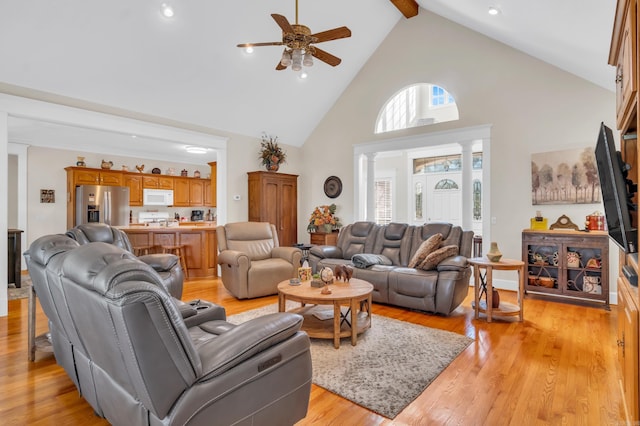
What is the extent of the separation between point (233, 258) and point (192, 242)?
78.2 inches

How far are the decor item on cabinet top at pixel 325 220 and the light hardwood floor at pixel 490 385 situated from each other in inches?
128

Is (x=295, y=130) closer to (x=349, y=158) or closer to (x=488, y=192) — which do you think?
(x=349, y=158)

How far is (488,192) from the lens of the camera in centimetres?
506

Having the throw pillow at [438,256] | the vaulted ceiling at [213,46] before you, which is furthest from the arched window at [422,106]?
the throw pillow at [438,256]

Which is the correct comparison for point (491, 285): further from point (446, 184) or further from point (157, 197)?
point (157, 197)

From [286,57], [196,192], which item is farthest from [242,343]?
[196,192]

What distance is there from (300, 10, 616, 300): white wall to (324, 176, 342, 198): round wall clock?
1.02 m

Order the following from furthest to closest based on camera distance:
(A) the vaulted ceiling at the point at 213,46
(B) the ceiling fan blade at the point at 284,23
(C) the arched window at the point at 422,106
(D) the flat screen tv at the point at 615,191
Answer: (C) the arched window at the point at 422,106
(A) the vaulted ceiling at the point at 213,46
(B) the ceiling fan blade at the point at 284,23
(D) the flat screen tv at the point at 615,191

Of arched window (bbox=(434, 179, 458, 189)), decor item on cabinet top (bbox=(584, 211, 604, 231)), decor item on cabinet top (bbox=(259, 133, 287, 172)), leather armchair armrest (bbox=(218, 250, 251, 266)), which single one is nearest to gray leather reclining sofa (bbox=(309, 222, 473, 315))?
leather armchair armrest (bbox=(218, 250, 251, 266))

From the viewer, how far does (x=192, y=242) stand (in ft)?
20.0

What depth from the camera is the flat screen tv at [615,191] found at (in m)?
1.76

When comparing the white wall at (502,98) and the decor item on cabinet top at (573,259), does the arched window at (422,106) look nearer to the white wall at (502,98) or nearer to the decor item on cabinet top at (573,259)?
the white wall at (502,98)

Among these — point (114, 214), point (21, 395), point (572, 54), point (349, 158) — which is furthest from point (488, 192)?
point (114, 214)

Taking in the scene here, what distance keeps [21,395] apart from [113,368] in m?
1.41
